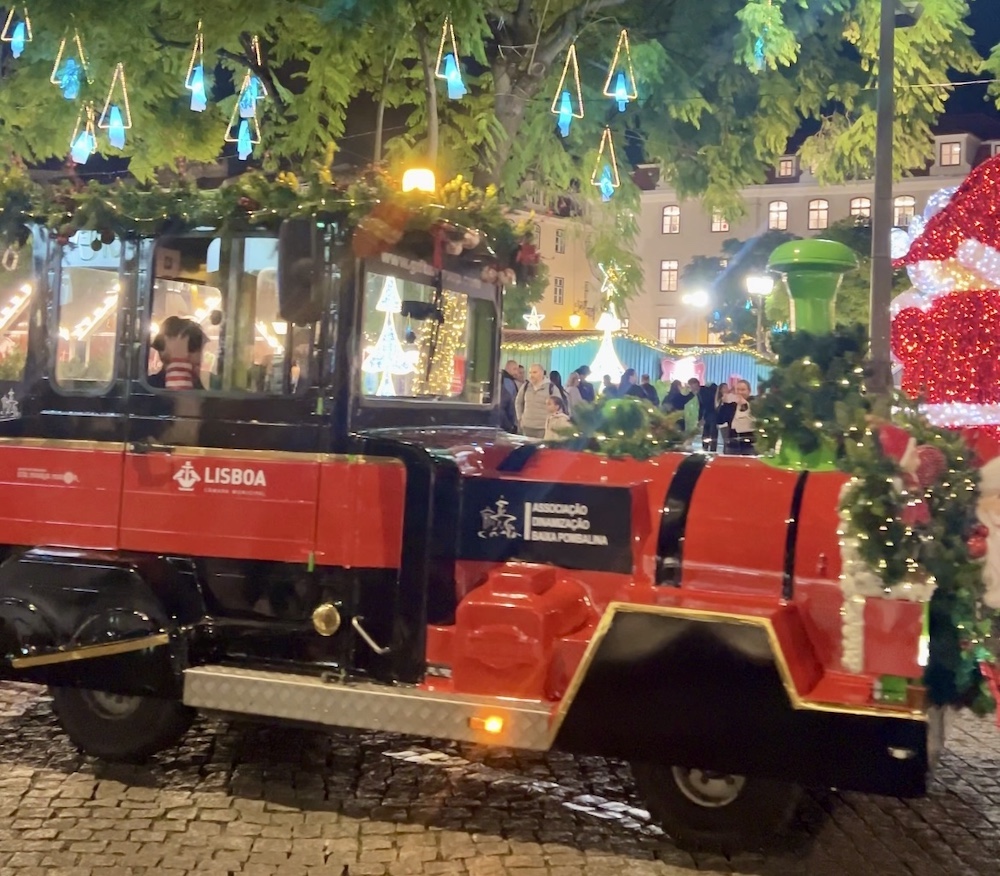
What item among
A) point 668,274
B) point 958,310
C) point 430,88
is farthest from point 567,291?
point 958,310

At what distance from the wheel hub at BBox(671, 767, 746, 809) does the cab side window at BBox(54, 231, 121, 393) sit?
3.01 m

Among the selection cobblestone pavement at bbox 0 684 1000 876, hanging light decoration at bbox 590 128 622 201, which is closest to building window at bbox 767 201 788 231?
hanging light decoration at bbox 590 128 622 201

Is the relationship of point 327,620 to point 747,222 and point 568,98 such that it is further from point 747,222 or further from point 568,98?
point 747,222

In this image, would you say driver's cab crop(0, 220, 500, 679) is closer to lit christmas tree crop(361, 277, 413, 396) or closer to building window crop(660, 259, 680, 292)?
lit christmas tree crop(361, 277, 413, 396)

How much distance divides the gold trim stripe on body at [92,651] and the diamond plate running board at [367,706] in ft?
0.64

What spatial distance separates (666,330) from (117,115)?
1823 inches

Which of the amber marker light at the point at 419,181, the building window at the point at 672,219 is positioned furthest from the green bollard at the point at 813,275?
the building window at the point at 672,219

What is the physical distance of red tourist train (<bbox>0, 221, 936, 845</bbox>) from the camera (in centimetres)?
429

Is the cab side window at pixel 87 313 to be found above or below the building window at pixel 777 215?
below

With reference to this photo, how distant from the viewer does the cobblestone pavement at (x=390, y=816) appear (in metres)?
4.60

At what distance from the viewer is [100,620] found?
5.23 m

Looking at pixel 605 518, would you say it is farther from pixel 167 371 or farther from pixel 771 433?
pixel 167 371

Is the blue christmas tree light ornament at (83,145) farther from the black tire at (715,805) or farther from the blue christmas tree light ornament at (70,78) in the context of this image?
the black tire at (715,805)

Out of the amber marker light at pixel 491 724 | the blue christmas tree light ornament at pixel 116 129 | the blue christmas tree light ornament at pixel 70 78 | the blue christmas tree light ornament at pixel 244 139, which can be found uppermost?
the blue christmas tree light ornament at pixel 70 78
